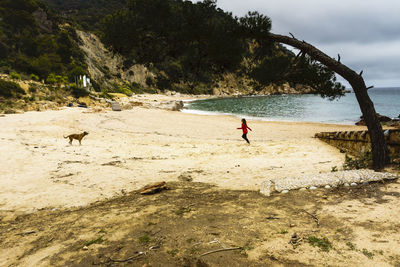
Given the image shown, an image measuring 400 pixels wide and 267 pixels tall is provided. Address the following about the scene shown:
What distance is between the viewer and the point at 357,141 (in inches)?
392

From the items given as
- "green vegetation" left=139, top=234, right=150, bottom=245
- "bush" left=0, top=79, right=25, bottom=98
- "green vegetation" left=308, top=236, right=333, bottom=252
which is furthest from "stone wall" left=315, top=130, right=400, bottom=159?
"bush" left=0, top=79, right=25, bottom=98

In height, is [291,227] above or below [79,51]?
below

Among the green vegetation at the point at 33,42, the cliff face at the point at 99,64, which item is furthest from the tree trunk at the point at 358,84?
the cliff face at the point at 99,64

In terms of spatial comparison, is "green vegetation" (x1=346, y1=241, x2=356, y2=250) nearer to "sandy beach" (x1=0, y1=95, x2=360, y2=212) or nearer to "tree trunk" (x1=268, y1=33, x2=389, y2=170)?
"sandy beach" (x1=0, y1=95, x2=360, y2=212)

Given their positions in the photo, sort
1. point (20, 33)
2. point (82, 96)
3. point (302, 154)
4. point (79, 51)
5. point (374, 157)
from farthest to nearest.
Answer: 1. point (79, 51)
2. point (20, 33)
3. point (82, 96)
4. point (302, 154)
5. point (374, 157)

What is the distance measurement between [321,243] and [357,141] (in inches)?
360

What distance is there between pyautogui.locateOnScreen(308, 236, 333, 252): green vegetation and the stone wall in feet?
18.9

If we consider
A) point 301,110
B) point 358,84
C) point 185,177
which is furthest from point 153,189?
point 301,110

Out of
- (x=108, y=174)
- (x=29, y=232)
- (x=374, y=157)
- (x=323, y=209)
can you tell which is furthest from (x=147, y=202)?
(x=374, y=157)

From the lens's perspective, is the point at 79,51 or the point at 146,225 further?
the point at 79,51

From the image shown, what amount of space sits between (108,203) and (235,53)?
18.1ft

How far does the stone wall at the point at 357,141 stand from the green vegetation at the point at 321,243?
18.9 feet

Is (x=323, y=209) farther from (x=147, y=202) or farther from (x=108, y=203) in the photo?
(x=108, y=203)

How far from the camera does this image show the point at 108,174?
272 inches
